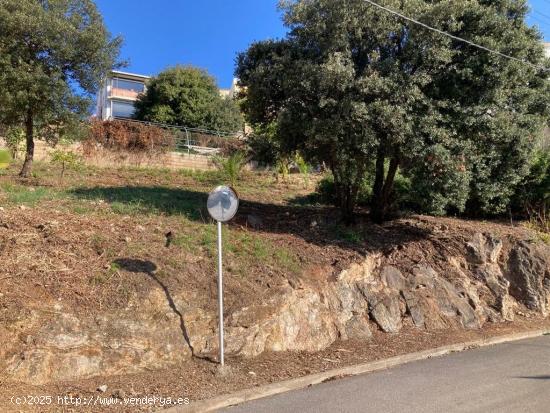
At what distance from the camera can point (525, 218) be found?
16.1 meters

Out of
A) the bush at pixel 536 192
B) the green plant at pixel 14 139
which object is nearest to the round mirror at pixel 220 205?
the green plant at pixel 14 139

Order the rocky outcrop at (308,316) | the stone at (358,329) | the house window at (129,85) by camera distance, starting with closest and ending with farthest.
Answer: the rocky outcrop at (308,316) → the stone at (358,329) → the house window at (129,85)

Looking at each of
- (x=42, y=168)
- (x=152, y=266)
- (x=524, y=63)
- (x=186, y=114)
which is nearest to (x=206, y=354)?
(x=152, y=266)

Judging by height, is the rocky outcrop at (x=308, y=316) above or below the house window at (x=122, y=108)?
below

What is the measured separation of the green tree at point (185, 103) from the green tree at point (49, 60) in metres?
21.5

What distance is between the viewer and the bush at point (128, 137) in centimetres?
1844

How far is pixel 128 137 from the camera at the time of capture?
18906mm

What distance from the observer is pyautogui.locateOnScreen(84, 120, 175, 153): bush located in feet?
60.5

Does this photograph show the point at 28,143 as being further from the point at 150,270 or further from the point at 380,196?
the point at 380,196

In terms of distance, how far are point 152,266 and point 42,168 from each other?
9.54 meters

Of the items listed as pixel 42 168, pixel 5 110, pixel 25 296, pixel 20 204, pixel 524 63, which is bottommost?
pixel 25 296

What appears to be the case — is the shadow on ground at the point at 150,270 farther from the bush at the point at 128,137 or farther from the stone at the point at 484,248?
the bush at the point at 128,137

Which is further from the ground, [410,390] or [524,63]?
[524,63]

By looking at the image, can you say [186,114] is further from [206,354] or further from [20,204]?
[206,354]
